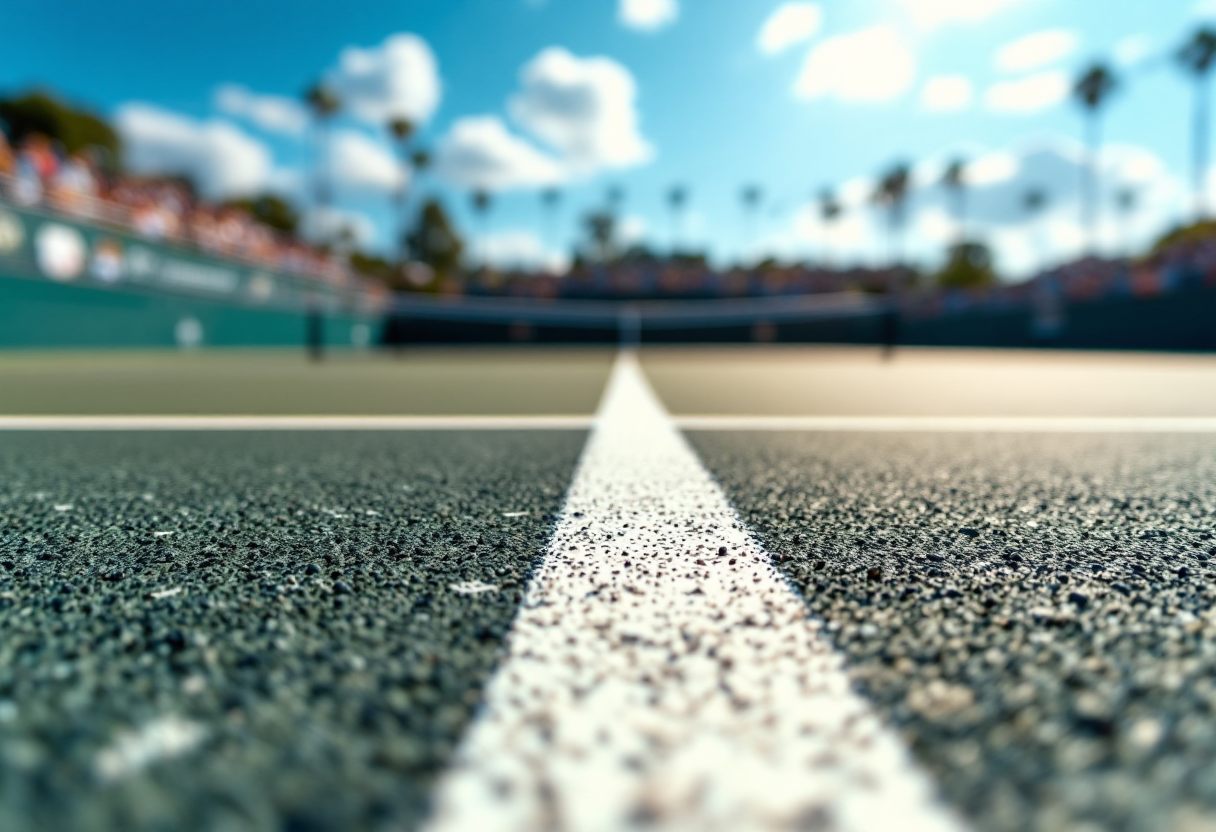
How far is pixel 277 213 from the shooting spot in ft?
224

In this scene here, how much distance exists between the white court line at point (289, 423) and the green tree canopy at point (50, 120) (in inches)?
2300

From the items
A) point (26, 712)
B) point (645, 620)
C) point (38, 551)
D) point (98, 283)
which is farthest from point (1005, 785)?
point (98, 283)

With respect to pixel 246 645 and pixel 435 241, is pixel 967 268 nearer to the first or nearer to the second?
pixel 435 241

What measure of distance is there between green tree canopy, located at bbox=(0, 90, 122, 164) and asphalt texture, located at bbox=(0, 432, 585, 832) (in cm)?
6062

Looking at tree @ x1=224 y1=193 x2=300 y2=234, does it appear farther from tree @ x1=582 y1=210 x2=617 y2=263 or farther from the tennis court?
the tennis court

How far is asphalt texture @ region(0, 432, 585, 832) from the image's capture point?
479 mm

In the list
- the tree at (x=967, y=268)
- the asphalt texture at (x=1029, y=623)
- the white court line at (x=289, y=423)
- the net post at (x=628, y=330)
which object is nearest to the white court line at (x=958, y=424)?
the white court line at (x=289, y=423)

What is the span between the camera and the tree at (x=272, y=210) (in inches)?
2618

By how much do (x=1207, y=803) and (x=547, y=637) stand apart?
51 centimetres

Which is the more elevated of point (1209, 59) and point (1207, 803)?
point (1209, 59)

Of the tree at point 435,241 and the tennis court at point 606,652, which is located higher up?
the tree at point 435,241

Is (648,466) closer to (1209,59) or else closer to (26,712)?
(26,712)

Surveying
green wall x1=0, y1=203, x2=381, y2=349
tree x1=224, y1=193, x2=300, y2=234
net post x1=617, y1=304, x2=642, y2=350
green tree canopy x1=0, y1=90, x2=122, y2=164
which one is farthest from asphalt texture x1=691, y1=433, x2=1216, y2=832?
tree x1=224, y1=193, x2=300, y2=234

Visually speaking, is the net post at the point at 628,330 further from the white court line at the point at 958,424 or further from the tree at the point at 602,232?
the tree at the point at 602,232
